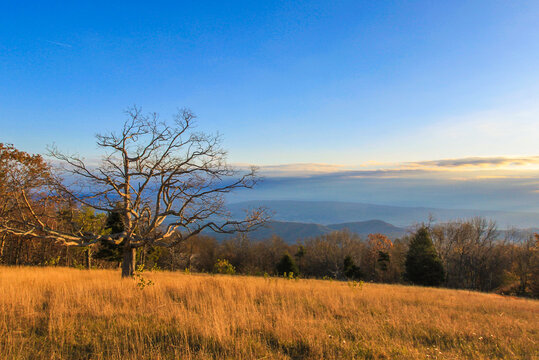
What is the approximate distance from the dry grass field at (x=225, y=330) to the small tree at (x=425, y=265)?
3255cm

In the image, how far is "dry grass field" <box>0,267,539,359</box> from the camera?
14.0 feet

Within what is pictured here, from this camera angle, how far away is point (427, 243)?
3756cm

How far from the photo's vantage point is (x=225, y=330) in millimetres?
4996

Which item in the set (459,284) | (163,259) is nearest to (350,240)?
(459,284)

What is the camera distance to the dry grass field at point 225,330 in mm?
4277

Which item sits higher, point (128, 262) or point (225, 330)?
point (225, 330)

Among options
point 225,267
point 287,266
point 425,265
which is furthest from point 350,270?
point 225,267

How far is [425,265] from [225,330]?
3856 cm

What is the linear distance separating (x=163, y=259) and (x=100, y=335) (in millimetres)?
45387

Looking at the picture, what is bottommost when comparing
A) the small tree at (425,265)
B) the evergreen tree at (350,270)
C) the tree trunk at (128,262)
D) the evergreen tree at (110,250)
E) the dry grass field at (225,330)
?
the evergreen tree at (350,270)

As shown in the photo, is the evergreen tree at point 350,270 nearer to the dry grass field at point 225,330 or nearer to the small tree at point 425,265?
the small tree at point 425,265

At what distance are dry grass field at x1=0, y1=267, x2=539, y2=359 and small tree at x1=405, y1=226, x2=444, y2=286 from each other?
107 feet

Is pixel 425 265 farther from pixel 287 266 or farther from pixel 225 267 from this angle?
pixel 225 267

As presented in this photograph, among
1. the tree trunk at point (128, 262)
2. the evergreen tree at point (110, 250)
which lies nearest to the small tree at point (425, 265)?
the evergreen tree at point (110, 250)
